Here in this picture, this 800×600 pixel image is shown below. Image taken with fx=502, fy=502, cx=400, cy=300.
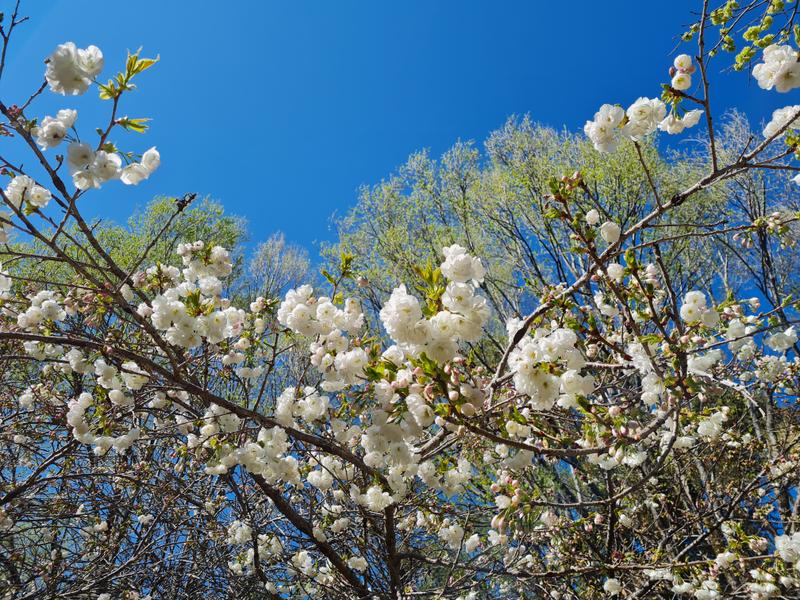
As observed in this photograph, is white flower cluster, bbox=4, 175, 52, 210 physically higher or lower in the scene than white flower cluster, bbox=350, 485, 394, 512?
higher

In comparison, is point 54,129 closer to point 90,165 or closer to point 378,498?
point 90,165

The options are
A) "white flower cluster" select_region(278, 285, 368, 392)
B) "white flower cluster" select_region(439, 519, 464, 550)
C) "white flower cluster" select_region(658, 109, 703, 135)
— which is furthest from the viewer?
"white flower cluster" select_region(439, 519, 464, 550)

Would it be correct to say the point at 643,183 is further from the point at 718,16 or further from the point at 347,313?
the point at 347,313

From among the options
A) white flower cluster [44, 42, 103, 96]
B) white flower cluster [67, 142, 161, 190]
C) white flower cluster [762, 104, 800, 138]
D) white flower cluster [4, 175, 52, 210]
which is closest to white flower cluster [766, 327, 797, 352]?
white flower cluster [762, 104, 800, 138]

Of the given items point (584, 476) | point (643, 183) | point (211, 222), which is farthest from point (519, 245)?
point (211, 222)

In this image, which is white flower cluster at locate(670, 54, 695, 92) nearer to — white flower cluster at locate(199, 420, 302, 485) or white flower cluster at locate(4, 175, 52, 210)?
white flower cluster at locate(199, 420, 302, 485)

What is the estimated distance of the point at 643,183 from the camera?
29.4ft

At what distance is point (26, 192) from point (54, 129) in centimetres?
48

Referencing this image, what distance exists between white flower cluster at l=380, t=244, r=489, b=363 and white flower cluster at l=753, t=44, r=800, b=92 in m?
1.62

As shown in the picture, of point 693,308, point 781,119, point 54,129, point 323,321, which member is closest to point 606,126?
point 781,119

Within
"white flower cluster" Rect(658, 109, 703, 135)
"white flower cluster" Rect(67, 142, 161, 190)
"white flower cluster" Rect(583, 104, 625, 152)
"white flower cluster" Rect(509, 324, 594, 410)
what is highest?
"white flower cluster" Rect(67, 142, 161, 190)

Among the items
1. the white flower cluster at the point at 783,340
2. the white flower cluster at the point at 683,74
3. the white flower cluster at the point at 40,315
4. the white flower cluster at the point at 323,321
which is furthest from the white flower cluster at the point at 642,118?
the white flower cluster at the point at 40,315

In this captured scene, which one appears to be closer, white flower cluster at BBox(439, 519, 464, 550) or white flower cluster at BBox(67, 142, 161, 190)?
white flower cluster at BBox(67, 142, 161, 190)

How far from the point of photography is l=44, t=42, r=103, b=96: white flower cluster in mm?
1852
